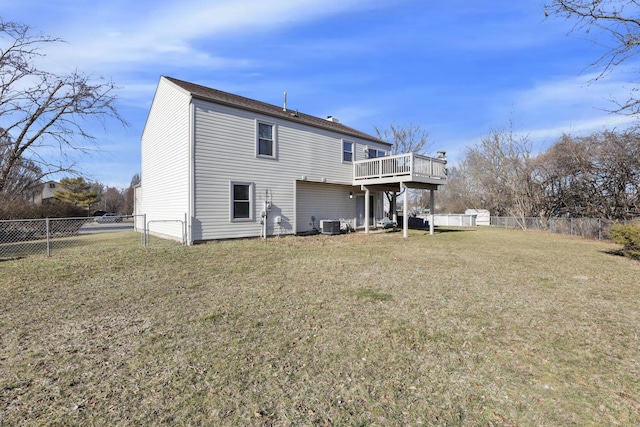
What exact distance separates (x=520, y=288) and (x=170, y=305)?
614 centimetres

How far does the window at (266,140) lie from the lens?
1212 centimetres

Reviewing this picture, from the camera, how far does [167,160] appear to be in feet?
41.2

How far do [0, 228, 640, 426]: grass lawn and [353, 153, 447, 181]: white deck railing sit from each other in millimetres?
7045

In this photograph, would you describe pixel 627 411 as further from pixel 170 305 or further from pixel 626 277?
pixel 626 277

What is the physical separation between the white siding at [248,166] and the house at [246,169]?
0.12 ft

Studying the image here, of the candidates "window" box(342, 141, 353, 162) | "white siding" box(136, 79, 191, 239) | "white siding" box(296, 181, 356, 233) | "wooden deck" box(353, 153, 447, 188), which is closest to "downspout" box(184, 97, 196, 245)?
"white siding" box(136, 79, 191, 239)

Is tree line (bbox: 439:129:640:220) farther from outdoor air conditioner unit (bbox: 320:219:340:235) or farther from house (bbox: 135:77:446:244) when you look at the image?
outdoor air conditioner unit (bbox: 320:219:340:235)

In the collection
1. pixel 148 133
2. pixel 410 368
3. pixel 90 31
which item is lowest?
pixel 410 368

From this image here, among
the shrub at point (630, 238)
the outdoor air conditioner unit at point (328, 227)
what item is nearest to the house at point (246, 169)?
the outdoor air conditioner unit at point (328, 227)

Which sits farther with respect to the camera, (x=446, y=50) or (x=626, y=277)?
(x=446, y=50)

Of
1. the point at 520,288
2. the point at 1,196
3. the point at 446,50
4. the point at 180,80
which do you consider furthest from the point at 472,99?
the point at 1,196

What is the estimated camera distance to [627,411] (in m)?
2.16

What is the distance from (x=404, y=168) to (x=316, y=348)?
11.3 meters

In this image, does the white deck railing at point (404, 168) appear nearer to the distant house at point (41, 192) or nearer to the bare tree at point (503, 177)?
the bare tree at point (503, 177)
